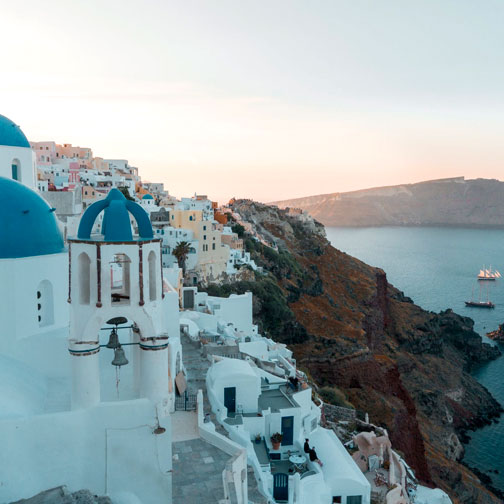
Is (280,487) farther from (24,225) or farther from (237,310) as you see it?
(237,310)

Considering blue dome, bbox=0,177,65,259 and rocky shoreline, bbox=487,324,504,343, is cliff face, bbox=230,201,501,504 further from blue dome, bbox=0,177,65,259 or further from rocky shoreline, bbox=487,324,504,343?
blue dome, bbox=0,177,65,259

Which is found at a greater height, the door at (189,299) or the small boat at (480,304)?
the door at (189,299)

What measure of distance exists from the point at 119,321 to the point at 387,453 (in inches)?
609

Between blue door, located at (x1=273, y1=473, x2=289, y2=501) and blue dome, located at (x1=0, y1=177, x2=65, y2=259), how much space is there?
28.5 ft

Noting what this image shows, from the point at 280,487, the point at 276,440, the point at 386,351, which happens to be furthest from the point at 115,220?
the point at 386,351

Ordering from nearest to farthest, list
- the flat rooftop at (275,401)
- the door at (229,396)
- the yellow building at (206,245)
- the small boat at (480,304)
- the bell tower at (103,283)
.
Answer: the bell tower at (103,283) → the door at (229,396) → the flat rooftop at (275,401) → the yellow building at (206,245) → the small boat at (480,304)

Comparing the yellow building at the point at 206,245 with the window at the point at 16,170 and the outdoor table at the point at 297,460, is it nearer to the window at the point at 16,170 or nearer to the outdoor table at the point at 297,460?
the window at the point at 16,170

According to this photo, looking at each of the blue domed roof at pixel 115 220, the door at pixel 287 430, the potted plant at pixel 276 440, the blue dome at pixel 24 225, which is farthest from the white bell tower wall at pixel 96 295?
the door at pixel 287 430

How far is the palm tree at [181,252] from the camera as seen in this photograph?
38.6 m

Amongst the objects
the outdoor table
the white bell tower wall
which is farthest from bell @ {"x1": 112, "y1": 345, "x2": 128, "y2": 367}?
the outdoor table

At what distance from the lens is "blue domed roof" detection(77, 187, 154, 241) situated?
785 centimetres

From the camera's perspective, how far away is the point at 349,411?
2428 cm

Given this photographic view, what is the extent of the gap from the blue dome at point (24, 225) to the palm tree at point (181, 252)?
27.1 meters

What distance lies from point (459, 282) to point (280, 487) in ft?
329
